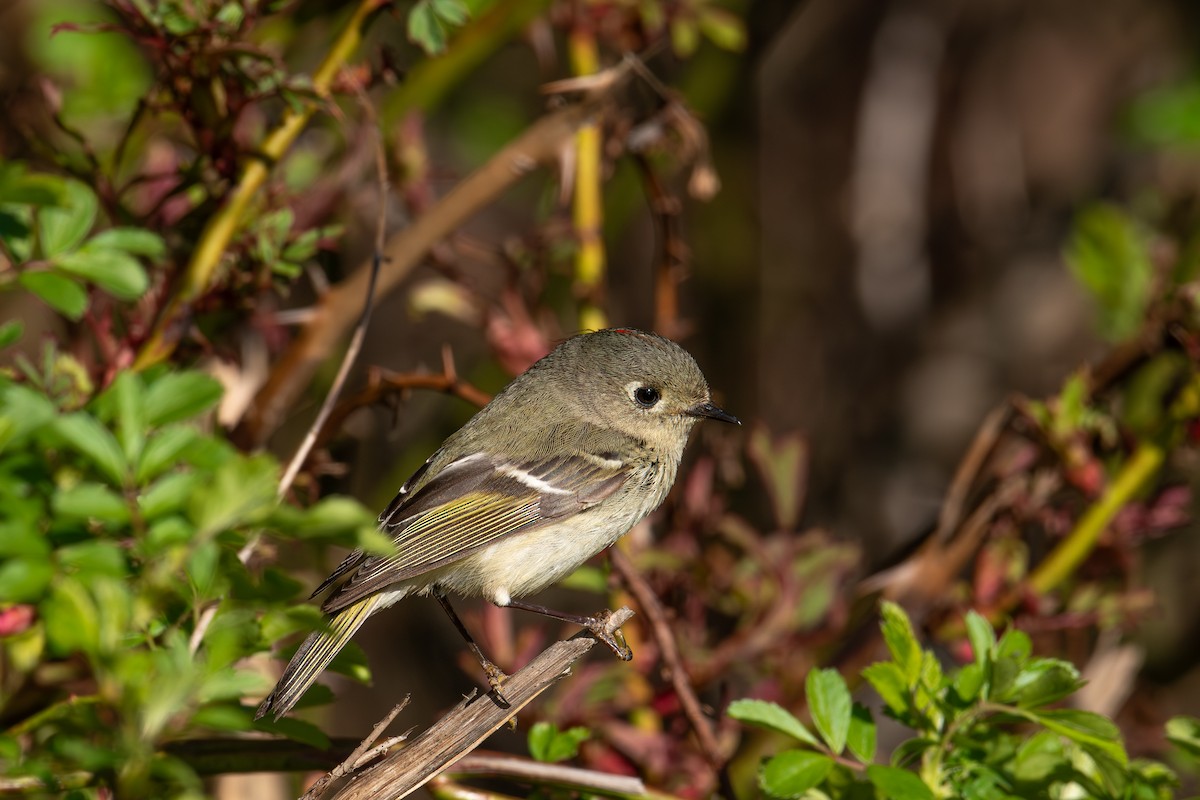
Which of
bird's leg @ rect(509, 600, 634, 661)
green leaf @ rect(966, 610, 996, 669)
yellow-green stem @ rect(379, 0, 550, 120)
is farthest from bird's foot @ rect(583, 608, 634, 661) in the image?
yellow-green stem @ rect(379, 0, 550, 120)

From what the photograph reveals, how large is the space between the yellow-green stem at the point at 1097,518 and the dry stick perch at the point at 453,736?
1.25 metres

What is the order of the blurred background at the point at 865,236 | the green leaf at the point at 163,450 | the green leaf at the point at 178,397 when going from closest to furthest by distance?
the green leaf at the point at 163,450, the green leaf at the point at 178,397, the blurred background at the point at 865,236

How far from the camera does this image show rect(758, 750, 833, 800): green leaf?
5.45ft

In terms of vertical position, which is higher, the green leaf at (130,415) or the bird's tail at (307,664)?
the green leaf at (130,415)

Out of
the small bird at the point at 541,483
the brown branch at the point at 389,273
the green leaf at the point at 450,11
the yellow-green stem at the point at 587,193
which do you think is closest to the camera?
the green leaf at the point at 450,11

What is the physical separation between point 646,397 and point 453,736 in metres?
1.28

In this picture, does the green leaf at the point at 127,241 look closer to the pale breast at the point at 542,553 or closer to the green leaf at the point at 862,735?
the pale breast at the point at 542,553

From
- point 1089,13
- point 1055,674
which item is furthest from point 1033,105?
point 1055,674

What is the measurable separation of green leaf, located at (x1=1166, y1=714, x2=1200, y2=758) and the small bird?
3.19ft

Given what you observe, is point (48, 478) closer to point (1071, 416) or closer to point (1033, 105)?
point (1071, 416)

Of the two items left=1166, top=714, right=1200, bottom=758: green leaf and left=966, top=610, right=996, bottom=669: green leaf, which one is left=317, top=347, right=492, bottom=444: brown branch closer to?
left=966, top=610, right=996, bottom=669: green leaf

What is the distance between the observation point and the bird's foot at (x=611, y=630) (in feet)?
7.13

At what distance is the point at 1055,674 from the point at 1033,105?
4.05 metres

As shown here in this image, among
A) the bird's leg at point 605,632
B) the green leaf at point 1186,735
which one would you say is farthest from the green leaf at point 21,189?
the green leaf at point 1186,735
